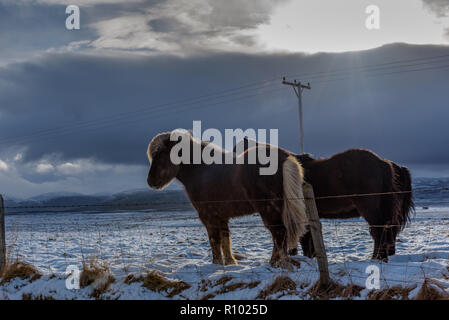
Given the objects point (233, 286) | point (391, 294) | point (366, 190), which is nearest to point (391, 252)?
point (366, 190)

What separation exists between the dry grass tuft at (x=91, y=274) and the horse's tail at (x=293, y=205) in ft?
9.00

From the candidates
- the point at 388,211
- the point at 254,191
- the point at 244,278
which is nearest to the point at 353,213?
the point at 388,211

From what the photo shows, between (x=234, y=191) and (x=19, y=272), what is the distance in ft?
12.3

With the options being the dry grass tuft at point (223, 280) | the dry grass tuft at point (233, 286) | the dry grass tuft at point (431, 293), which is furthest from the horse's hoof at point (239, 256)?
the dry grass tuft at point (431, 293)

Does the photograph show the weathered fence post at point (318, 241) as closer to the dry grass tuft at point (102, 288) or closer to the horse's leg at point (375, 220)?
the horse's leg at point (375, 220)

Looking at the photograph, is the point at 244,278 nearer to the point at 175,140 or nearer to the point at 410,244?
the point at 175,140

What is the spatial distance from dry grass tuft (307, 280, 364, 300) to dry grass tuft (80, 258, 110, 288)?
2.93 m

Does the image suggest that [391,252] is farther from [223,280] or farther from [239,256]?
[223,280]

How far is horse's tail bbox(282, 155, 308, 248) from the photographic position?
5883mm

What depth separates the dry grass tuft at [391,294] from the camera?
462 centimetres

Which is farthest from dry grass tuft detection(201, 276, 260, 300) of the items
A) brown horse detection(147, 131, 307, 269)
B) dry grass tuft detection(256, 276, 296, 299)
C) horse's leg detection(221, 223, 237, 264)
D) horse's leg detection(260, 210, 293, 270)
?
horse's leg detection(221, 223, 237, 264)

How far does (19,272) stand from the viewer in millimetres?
6508
